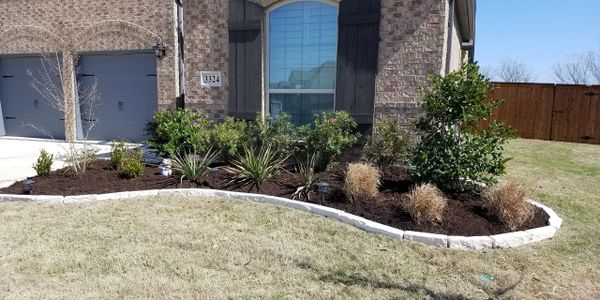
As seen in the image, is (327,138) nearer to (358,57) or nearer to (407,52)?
(358,57)

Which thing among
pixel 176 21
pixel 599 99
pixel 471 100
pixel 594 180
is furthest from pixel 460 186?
pixel 599 99

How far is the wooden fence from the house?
3.95 meters

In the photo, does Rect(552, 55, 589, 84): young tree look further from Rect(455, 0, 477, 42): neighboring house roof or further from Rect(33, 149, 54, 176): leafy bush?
Rect(33, 149, 54, 176): leafy bush

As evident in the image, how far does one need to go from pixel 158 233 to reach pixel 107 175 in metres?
2.73

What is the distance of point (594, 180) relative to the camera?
700cm

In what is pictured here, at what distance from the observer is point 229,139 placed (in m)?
6.48

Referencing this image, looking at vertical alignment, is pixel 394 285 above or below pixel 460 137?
below

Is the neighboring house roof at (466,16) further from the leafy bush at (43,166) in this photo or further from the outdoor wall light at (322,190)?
the leafy bush at (43,166)

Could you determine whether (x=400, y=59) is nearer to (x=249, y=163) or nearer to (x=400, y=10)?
(x=400, y=10)

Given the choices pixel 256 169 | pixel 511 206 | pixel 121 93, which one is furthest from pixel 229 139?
pixel 121 93

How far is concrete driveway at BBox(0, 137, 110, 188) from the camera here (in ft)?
22.1

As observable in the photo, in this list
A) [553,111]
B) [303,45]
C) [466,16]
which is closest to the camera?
[303,45]

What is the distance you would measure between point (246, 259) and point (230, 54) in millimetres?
5006

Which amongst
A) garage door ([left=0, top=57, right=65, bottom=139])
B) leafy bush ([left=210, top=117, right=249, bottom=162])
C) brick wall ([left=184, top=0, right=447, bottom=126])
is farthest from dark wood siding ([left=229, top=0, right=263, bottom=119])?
garage door ([left=0, top=57, right=65, bottom=139])
